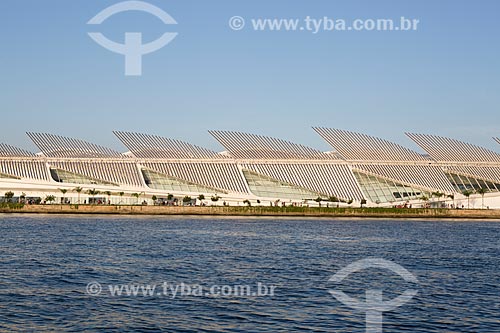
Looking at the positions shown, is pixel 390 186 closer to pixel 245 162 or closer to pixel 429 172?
pixel 429 172

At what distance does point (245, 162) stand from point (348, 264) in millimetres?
47412

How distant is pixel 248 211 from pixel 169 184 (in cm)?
1178

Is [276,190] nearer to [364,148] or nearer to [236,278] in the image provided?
[364,148]

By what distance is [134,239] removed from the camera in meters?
36.3

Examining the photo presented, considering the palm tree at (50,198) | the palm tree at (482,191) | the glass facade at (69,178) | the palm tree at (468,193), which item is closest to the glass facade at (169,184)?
the glass facade at (69,178)

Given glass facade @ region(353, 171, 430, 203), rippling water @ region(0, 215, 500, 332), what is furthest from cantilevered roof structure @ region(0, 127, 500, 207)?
rippling water @ region(0, 215, 500, 332)

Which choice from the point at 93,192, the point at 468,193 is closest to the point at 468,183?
the point at 468,193

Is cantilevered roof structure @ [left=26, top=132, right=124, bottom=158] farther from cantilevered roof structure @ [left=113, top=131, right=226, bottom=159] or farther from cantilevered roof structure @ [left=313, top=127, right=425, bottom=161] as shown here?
cantilevered roof structure @ [left=313, top=127, right=425, bottom=161]

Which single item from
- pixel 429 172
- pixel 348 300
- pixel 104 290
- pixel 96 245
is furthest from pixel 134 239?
pixel 429 172

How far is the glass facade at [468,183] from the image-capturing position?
74.2 metres

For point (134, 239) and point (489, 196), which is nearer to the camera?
point (134, 239)

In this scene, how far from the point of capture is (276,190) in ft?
242

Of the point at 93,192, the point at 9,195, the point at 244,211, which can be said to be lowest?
the point at 244,211

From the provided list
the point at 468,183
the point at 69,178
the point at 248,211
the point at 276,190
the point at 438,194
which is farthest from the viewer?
the point at 69,178
